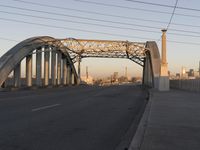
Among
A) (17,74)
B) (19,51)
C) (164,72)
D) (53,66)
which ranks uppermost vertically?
(19,51)

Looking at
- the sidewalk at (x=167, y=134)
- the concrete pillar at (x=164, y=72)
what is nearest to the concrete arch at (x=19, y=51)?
the concrete pillar at (x=164, y=72)

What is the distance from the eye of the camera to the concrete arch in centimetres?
4838

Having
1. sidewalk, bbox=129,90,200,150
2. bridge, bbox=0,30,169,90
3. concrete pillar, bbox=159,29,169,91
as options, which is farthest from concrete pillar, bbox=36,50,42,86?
sidewalk, bbox=129,90,200,150

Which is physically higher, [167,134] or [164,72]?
[164,72]

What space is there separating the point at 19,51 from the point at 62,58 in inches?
1102

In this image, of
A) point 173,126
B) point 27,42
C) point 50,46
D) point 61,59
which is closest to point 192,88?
point 27,42

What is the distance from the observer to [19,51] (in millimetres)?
53594

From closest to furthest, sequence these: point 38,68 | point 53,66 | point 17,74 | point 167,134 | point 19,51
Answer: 1. point 167,134
2. point 19,51
3. point 17,74
4. point 38,68
5. point 53,66

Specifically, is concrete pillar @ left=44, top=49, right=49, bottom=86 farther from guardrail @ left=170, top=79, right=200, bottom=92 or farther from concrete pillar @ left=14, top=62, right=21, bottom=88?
guardrail @ left=170, top=79, right=200, bottom=92

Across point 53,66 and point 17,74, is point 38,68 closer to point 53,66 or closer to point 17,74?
point 17,74

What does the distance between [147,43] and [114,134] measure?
64.9 m

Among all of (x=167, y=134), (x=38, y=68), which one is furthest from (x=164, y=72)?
(x=167, y=134)

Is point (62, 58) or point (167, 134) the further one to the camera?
point (62, 58)

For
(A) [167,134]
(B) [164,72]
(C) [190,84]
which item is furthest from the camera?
(C) [190,84]
